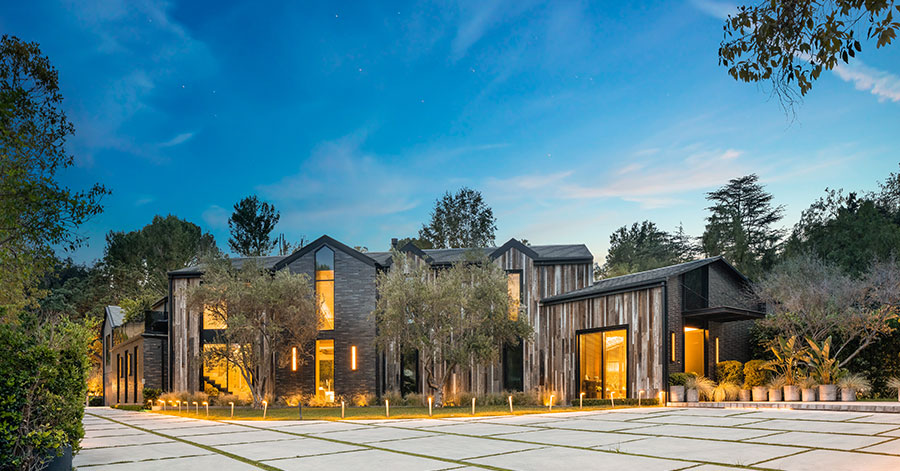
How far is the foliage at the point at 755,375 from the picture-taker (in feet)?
57.8

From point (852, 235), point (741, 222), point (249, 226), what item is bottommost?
point (852, 235)

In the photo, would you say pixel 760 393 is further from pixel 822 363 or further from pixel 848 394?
pixel 848 394

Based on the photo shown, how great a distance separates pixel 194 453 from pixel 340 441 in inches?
84.2

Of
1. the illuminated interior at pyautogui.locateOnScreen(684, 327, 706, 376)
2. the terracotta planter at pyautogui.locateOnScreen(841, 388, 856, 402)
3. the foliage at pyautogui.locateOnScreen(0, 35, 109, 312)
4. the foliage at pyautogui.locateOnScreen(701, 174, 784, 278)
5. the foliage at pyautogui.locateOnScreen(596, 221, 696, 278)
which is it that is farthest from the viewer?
the foliage at pyautogui.locateOnScreen(596, 221, 696, 278)

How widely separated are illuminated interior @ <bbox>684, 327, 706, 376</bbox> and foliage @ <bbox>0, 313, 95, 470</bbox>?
17.7 meters

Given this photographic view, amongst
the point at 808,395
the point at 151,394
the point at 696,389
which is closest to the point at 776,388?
the point at 808,395

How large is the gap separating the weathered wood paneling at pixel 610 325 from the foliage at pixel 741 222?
22220 mm

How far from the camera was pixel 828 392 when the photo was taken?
15.8 meters

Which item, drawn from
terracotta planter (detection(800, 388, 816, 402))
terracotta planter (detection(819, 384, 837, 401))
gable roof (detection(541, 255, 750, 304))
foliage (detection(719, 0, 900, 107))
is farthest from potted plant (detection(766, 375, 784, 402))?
foliage (detection(719, 0, 900, 107))

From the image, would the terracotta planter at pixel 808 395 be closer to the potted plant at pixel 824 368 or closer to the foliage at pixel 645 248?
the potted plant at pixel 824 368

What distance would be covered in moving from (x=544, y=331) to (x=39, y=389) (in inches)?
743

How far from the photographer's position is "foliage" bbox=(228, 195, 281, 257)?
47.8 meters

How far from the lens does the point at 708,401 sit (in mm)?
17922

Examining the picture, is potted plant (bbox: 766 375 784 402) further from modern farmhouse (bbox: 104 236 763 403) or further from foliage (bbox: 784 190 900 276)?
foliage (bbox: 784 190 900 276)
